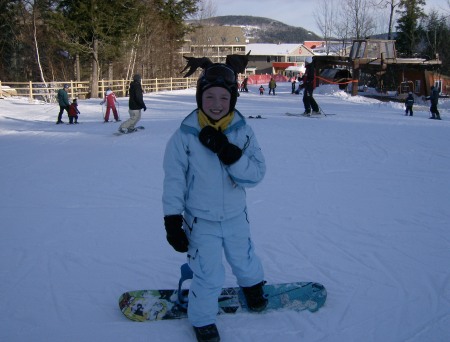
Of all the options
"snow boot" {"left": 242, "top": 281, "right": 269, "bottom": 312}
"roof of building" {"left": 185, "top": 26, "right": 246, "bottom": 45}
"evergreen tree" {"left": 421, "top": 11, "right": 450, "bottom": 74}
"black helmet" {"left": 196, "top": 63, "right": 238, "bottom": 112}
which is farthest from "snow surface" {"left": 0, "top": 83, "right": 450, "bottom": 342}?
"roof of building" {"left": 185, "top": 26, "right": 246, "bottom": 45}

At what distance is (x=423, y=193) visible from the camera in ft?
19.6

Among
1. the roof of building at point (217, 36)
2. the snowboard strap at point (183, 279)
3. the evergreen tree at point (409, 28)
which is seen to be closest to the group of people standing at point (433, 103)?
the snowboard strap at point (183, 279)

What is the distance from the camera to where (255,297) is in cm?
288

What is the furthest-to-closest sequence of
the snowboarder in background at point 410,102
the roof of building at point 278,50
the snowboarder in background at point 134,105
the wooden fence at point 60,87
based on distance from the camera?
the roof of building at point 278,50 → the wooden fence at point 60,87 → the snowboarder in background at point 410,102 → the snowboarder in background at point 134,105

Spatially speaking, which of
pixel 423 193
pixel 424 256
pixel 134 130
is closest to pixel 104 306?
pixel 424 256

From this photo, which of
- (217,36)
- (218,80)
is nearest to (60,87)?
(218,80)

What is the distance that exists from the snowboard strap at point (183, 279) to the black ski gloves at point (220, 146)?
88 centimetres

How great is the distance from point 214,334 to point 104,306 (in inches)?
37.1

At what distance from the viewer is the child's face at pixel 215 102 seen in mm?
2496

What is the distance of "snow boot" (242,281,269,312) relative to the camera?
286 centimetres

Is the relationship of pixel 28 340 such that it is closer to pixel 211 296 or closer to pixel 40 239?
pixel 211 296

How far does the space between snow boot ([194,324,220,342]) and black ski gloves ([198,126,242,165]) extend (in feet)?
3.43

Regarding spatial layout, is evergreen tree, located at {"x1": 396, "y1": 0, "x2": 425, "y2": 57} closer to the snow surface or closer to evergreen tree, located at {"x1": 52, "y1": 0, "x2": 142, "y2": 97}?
evergreen tree, located at {"x1": 52, "y1": 0, "x2": 142, "y2": 97}

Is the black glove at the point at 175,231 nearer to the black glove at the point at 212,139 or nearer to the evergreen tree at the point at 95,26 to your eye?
the black glove at the point at 212,139
